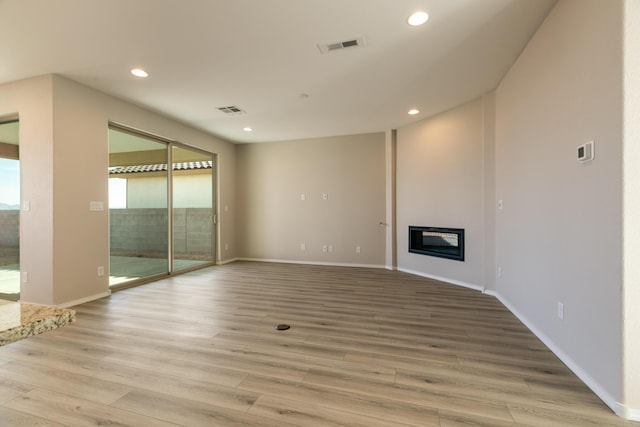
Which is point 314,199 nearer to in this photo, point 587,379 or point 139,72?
point 139,72

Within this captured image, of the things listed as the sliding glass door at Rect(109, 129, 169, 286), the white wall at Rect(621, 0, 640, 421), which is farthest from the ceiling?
the white wall at Rect(621, 0, 640, 421)

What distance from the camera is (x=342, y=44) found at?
2.80 metres

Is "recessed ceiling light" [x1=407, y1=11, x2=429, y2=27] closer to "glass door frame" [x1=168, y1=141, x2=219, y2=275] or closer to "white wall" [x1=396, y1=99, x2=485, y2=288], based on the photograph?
"white wall" [x1=396, y1=99, x2=485, y2=288]

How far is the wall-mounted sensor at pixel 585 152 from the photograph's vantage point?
186 centimetres

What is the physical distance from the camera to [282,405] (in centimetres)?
171

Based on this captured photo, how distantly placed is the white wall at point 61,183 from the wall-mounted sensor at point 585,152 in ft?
16.7

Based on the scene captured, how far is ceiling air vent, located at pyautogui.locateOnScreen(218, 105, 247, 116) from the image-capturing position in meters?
4.51

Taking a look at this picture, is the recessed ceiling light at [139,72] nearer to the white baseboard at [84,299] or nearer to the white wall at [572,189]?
the white baseboard at [84,299]

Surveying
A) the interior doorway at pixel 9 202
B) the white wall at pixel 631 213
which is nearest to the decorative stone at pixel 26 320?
the white wall at pixel 631 213

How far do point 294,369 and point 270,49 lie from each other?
2891mm

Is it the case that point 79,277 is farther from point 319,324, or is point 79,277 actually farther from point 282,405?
point 282,405

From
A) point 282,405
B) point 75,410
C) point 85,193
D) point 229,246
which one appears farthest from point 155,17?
point 229,246

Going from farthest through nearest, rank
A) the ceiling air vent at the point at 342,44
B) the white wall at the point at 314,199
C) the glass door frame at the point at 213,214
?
the white wall at the point at 314,199 < the glass door frame at the point at 213,214 < the ceiling air vent at the point at 342,44

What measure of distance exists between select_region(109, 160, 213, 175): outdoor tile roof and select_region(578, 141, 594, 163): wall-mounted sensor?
5266 millimetres
